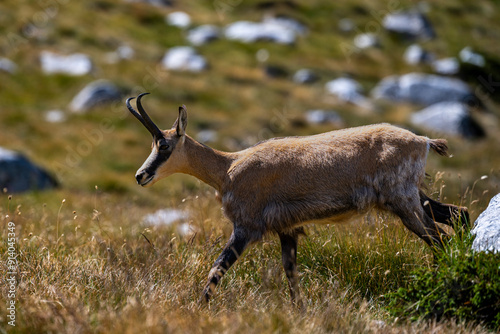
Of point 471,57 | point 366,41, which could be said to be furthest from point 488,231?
point 366,41

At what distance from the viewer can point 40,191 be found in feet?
61.6

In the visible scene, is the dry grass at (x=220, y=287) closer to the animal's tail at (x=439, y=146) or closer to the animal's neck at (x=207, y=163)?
the animal's neck at (x=207, y=163)

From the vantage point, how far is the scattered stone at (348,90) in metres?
39.6

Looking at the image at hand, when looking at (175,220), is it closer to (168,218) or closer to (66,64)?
(168,218)

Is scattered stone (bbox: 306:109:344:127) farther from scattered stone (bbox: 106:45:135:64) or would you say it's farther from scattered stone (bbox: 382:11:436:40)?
scattered stone (bbox: 382:11:436:40)

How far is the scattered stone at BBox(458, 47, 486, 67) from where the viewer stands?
46.2 meters

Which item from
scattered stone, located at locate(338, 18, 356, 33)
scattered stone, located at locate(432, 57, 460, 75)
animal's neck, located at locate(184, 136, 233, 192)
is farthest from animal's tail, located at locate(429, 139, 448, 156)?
scattered stone, located at locate(338, 18, 356, 33)

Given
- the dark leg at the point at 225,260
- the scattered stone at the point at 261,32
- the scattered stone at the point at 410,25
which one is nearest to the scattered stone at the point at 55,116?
the scattered stone at the point at 261,32

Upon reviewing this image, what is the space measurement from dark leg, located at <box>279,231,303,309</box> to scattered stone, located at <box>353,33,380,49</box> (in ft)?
151

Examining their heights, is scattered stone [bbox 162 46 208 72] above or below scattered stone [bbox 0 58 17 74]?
below

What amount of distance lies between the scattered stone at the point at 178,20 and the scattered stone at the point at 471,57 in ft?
81.4

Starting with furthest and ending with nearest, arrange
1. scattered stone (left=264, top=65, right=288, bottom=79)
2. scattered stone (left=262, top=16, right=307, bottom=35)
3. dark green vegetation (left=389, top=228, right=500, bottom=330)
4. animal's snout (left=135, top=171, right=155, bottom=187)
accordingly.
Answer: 1. scattered stone (left=262, top=16, right=307, bottom=35)
2. scattered stone (left=264, top=65, right=288, bottom=79)
3. animal's snout (left=135, top=171, right=155, bottom=187)
4. dark green vegetation (left=389, top=228, right=500, bottom=330)

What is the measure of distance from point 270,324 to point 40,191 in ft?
49.3

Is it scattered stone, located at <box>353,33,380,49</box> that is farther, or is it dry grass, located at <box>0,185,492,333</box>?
scattered stone, located at <box>353,33,380,49</box>
